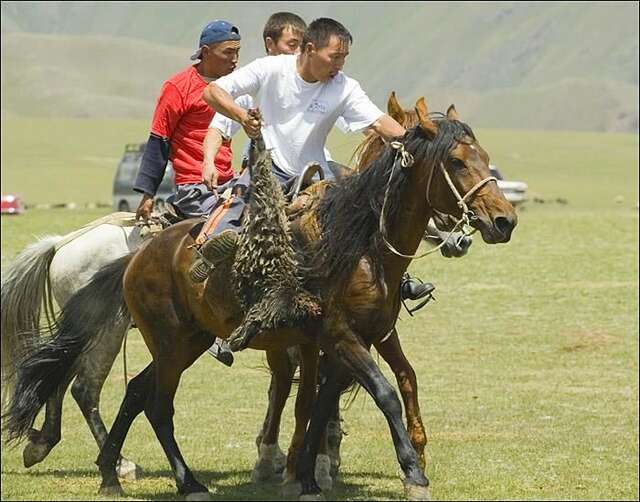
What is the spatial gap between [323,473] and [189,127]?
Result: 8.69 ft

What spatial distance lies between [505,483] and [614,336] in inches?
503

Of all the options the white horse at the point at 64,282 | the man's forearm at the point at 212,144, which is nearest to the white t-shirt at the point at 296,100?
the man's forearm at the point at 212,144

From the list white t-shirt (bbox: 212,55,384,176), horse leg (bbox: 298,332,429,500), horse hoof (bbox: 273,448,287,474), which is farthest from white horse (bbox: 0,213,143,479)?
horse leg (bbox: 298,332,429,500)

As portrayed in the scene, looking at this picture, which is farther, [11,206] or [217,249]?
[11,206]

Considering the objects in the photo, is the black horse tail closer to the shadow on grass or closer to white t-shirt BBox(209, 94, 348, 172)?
the shadow on grass

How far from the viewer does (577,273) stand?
3039 centimetres

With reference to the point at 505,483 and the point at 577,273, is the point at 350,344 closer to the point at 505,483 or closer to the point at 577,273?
the point at 505,483

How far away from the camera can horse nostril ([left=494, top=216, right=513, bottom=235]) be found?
300 inches

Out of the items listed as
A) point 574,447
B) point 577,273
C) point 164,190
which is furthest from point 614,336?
point 164,190

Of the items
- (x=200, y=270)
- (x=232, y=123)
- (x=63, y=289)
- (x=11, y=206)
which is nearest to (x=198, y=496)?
(x=200, y=270)

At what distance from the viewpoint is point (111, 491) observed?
361 inches

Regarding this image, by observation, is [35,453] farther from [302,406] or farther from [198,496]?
[302,406]

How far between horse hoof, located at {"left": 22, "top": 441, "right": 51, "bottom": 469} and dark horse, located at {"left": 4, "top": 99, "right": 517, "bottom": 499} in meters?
1.25

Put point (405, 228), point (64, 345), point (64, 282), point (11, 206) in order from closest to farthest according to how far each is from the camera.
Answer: point (405, 228)
point (64, 345)
point (64, 282)
point (11, 206)
